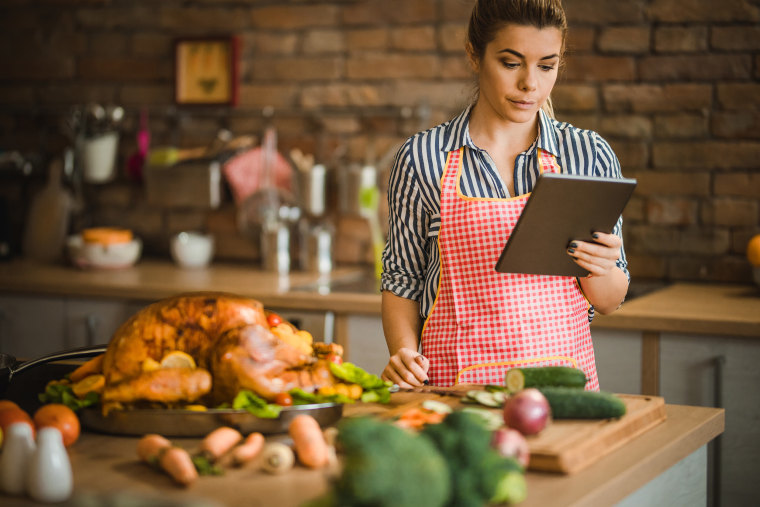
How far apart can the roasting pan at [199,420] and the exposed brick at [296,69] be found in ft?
7.94

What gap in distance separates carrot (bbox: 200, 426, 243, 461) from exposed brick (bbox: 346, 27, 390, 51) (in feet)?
8.11

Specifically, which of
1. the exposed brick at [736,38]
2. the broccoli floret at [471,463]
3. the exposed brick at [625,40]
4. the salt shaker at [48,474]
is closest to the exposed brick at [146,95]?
the exposed brick at [625,40]

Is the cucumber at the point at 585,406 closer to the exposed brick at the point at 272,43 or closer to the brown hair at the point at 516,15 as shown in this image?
the brown hair at the point at 516,15

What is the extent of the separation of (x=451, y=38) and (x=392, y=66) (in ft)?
0.80

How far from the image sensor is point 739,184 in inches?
120

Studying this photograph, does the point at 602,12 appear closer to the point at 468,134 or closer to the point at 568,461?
the point at 468,134

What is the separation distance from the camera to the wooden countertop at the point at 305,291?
8.26 feet

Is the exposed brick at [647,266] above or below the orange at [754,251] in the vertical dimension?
below

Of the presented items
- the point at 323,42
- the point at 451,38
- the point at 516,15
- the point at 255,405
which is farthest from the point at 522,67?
A: the point at 323,42

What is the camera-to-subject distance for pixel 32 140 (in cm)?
403

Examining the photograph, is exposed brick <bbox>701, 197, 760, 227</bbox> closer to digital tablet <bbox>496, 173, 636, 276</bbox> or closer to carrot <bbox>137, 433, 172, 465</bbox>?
digital tablet <bbox>496, 173, 636, 276</bbox>

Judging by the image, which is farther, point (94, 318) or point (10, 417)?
point (94, 318)

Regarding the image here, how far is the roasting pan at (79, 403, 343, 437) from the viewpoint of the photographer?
1.28 metres

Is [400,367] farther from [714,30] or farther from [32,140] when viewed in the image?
[32,140]
